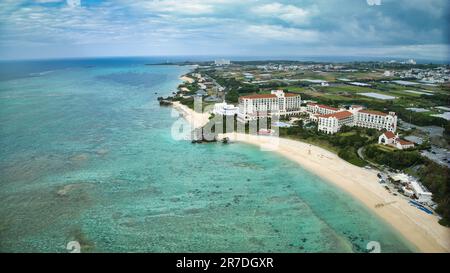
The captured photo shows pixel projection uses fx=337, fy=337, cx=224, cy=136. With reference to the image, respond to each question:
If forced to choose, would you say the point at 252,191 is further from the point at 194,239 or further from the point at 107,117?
the point at 107,117

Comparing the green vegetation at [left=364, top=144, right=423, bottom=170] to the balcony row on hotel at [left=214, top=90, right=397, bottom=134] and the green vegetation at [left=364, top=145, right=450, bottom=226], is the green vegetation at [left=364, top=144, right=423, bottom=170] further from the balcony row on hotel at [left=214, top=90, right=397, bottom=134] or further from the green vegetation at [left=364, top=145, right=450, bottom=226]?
the balcony row on hotel at [left=214, top=90, right=397, bottom=134]

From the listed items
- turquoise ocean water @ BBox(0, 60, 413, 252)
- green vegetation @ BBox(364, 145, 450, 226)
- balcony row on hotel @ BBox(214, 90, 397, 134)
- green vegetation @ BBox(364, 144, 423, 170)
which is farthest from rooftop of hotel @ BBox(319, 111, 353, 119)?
turquoise ocean water @ BBox(0, 60, 413, 252)

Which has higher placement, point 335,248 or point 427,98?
point 427,98

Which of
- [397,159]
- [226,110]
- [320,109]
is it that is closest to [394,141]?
[397,159]

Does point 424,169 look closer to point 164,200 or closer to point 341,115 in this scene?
point 341,115

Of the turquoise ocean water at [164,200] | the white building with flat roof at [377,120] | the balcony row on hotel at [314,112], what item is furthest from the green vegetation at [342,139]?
the turquoise ocean water at [164,200]
